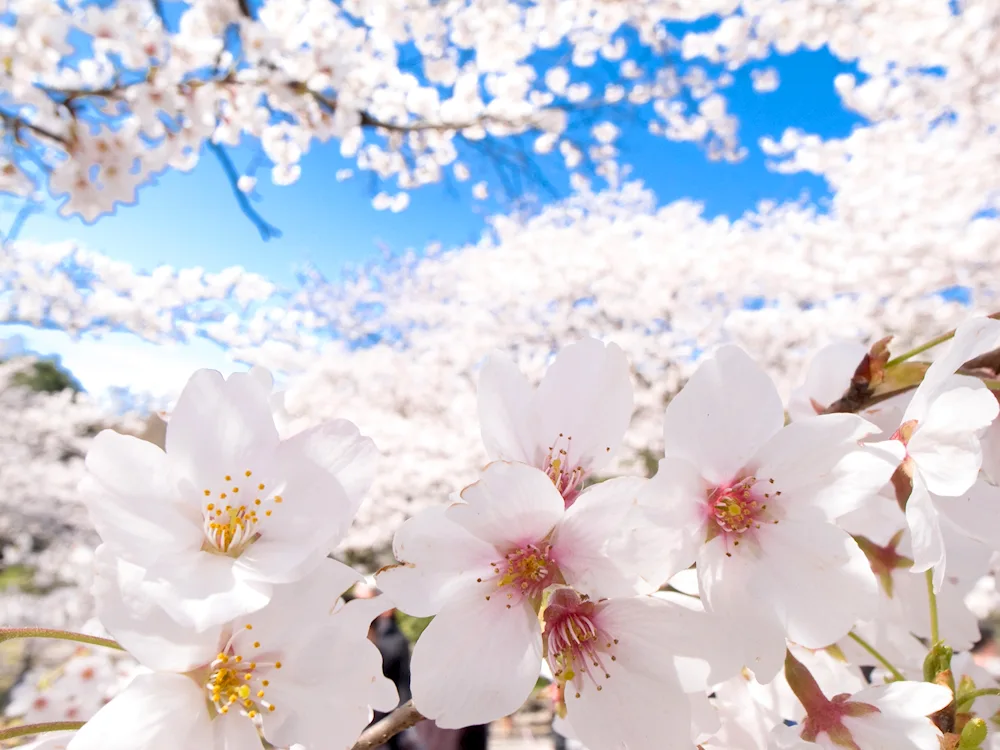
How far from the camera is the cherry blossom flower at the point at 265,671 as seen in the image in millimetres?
428

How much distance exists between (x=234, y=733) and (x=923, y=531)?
0.52 meters

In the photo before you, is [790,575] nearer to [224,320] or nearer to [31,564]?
[224,320]

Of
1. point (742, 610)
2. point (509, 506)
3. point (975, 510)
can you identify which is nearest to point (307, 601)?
point (509, 506)

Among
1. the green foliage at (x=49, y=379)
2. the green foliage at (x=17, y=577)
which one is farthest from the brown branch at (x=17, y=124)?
the green foliage at (x=49, y=379)

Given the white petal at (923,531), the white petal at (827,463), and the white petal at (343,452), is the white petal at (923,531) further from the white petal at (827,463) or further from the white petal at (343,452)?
the white petal at (343,452)

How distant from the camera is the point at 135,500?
454 millimetres

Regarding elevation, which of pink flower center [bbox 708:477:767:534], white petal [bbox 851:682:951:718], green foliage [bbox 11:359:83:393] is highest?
green foliage [bbox 11:359:83:393]

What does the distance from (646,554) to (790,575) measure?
0.14m

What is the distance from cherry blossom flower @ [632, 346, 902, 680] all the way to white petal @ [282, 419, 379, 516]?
0.68 ft

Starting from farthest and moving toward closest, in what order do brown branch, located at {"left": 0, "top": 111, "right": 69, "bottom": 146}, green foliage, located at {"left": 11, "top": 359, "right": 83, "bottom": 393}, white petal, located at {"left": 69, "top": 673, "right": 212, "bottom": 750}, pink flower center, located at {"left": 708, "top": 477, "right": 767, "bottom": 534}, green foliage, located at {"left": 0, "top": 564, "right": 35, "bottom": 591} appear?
green foliage, located at {"left": 11, "top": 359, "right": 83, "bottom": 393}, green foliage, located at {"left": 0, "top": 564, "right": 35, "bottom": 591}, brown branch, located at {"left": 0, "top": 111, "right": 69, "bottom": 146}, pink flower center, located at {"left": 708, "top": 477, "right": 767, "bottom": 534}, white petal, located at {"left": 69, "top": 673, "right": 212, "bottom": 750}

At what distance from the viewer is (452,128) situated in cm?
348

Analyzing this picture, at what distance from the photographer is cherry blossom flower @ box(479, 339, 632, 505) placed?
0.51 m

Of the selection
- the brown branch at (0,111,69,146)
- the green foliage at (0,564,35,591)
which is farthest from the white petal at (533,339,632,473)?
the green foliage at (0,564,35,591)

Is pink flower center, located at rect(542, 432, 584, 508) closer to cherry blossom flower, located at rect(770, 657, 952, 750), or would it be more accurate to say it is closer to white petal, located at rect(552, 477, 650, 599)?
white petal, located at rect(552, 477, 650, 599)
